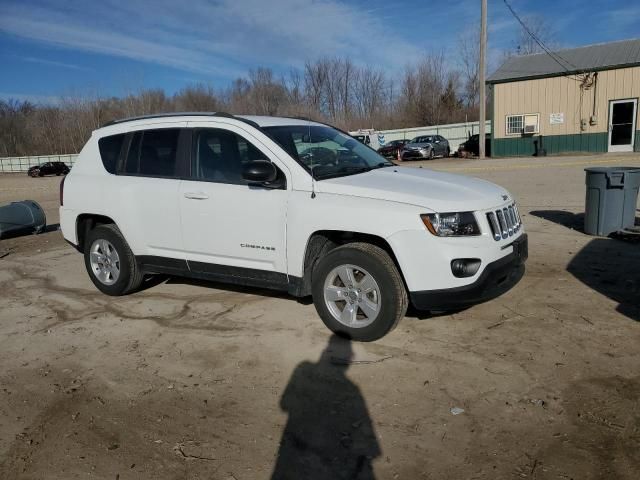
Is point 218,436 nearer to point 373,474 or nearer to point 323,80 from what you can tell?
point 373,474

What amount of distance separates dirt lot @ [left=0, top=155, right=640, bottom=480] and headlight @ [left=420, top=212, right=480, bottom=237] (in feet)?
3.10

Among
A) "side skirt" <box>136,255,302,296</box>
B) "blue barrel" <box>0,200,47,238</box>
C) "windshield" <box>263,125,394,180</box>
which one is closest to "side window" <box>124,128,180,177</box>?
"side skirt" <box>136,255,302,296</box>

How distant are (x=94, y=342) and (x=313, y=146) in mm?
2699

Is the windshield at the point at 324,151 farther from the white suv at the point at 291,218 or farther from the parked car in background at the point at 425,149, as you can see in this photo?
the parked car in background at the point at 425,149

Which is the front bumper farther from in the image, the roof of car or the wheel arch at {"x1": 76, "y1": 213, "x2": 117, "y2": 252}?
the wheel arch at {"x1": 76, "y1": 213, "x2": 117, "y2": 252}

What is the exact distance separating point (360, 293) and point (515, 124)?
87.4 ft

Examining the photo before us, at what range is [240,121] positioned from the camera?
16.1 ft

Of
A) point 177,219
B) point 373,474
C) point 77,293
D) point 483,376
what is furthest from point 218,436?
point 77,293

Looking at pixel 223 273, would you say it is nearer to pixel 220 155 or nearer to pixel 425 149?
pixel 220 155

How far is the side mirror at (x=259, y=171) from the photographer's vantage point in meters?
4.36

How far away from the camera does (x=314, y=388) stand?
12.1ft

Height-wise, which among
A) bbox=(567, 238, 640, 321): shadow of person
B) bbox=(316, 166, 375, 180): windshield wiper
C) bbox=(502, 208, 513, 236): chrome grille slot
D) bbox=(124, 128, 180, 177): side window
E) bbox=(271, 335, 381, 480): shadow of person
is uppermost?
bbox=(124, 128, 180, 177): side window

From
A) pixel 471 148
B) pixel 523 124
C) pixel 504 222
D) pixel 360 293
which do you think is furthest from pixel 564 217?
pixel 471 148

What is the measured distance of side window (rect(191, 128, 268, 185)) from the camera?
15.7 ft
